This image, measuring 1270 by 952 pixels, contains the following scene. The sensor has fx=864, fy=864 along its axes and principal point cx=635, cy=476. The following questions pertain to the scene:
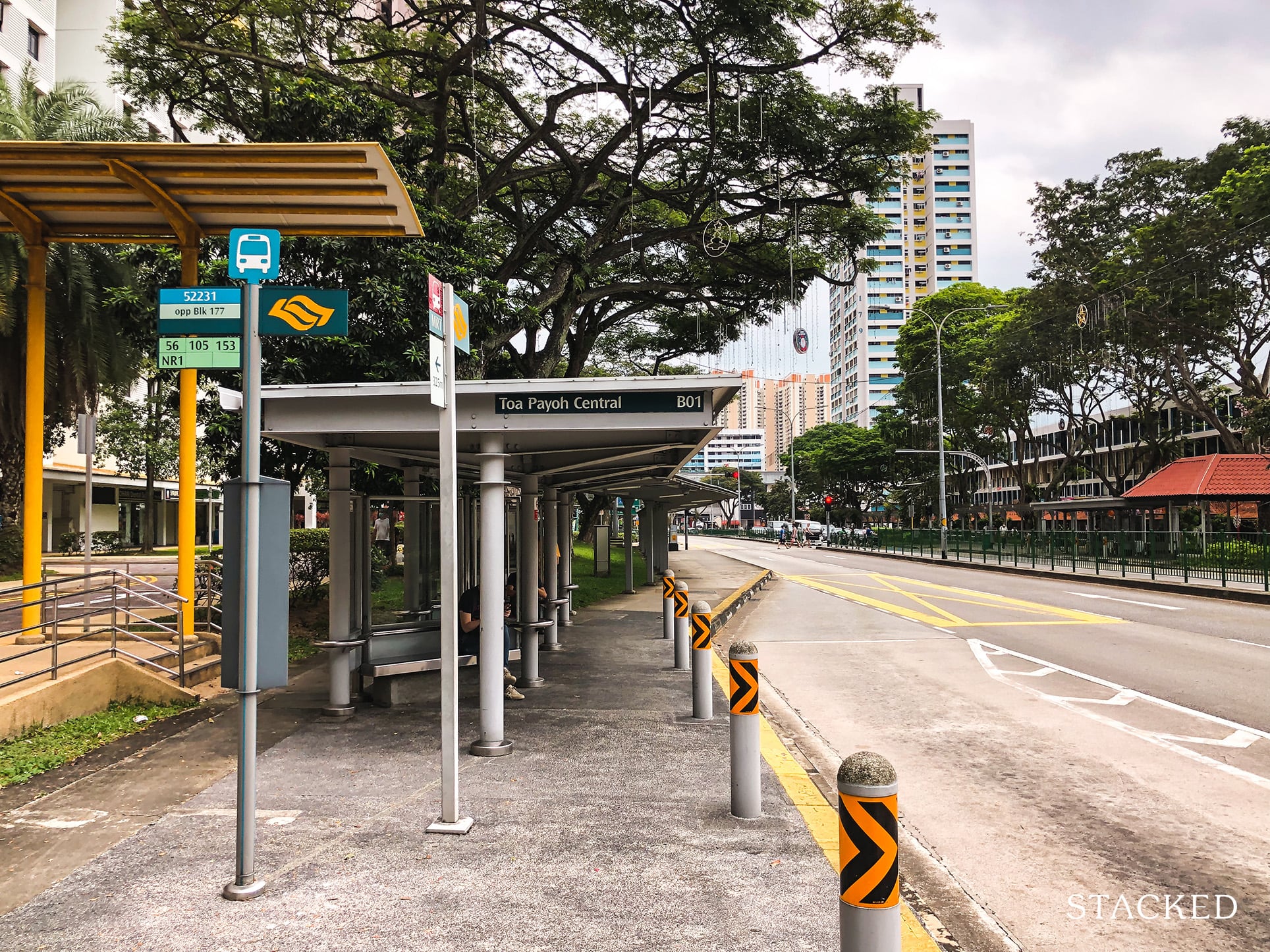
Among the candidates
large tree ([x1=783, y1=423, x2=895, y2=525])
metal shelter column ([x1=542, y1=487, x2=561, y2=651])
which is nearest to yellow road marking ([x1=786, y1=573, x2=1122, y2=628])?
Result: metal shelter column ([x1=542, y1=487, x2=561, y2=651])

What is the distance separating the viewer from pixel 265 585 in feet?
13.9

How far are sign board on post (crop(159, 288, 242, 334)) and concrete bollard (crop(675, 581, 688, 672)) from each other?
687 centimetres

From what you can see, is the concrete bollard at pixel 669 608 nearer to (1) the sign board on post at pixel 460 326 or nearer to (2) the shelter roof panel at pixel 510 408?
(2) the shelter roof panel at pixel 510 408

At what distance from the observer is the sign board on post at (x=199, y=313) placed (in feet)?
14.3

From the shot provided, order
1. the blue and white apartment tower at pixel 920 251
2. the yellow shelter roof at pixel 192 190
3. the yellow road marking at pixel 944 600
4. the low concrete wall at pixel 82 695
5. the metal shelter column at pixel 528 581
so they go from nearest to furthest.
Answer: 1. the low concrete wall at pixel 82 695
2. the yellow shelter roof at pixel 192 190
3. the metal shelter column at pixel 528 581
4. the yellow road marking at pixel 944 600
5. the blue and white apartment tower at pixel 920 251

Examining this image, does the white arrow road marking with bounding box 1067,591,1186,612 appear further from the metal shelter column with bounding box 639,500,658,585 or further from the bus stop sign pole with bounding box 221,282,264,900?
the bus stop sign pole with bounding box 221,282,264,900

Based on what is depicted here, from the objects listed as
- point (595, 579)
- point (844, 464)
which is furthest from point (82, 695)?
point (844, 464)

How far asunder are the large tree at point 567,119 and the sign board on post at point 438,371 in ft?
23.9

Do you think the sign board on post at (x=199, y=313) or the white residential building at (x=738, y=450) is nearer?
the sign board on post at (x=199, y=313)

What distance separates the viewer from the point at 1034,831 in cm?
538

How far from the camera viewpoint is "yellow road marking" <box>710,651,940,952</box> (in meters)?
3.80

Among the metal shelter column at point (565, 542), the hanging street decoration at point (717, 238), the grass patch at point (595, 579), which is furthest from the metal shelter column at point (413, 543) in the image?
the hanging street decoration at point (717, 238)

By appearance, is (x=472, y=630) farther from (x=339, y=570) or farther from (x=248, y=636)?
(x=248, y=636)

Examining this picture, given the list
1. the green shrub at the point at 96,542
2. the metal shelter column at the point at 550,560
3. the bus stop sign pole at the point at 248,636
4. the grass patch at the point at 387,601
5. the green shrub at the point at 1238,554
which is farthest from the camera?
the green shrub at the point at 96,542
